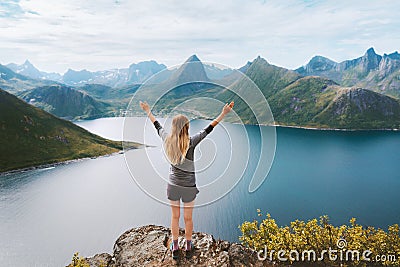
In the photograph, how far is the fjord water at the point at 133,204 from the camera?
188ft

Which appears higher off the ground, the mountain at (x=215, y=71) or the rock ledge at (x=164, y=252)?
the mountain at (x=215, y=71)

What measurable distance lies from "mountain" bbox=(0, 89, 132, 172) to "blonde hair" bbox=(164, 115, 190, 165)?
127833 mm

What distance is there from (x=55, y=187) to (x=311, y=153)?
110197mm

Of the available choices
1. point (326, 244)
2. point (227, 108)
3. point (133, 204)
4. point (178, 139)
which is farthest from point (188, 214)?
point (133, 204)

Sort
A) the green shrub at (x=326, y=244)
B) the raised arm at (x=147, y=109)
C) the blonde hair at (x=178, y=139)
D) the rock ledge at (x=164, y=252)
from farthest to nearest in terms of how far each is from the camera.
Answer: the green shrub at (x=326, y=244)
the rock ledge at (x=164, y=252)
the raised arm at (x=147, y=109)
the blonde hair at (x=178, y=139)

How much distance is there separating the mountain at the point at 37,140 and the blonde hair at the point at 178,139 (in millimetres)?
127833

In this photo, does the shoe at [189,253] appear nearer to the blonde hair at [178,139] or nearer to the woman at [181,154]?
the woman at [181,154]

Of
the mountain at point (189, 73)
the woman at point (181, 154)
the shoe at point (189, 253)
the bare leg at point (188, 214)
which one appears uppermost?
the mountain at point (189, 73)

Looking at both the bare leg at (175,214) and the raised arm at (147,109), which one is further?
the bare leg at (175,214)

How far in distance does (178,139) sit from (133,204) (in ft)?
239

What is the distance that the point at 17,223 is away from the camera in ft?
218

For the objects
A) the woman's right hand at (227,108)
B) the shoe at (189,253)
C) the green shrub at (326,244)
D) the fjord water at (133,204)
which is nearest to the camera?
the woman's right hand at (227,108)

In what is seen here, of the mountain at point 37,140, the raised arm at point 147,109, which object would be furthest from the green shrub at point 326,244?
the mountain at point 37,140

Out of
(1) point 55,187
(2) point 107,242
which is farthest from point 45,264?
(1) point 55,187
